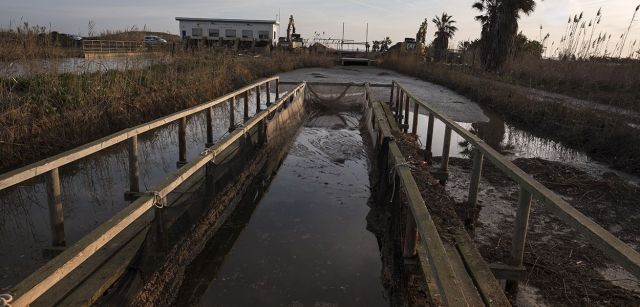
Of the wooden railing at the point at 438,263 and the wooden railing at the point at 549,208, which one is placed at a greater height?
the wooden railing at the point at 549,208

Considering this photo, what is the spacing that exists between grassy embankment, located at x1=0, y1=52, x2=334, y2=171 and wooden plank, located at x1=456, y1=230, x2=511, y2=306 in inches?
234

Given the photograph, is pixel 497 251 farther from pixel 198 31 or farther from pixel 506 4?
pixel 198 31

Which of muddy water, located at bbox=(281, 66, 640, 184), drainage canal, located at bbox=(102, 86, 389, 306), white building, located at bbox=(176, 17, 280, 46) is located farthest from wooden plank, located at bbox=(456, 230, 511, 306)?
white building, located at bbox=(176, 17, 280, 46)

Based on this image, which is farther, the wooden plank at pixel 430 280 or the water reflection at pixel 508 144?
the water reflection at pixel 508 144

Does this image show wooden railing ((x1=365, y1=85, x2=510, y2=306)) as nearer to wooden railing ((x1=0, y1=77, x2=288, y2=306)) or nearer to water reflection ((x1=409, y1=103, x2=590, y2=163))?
wooden railing ((x1=0, y1=77, x2=288, y2=306))

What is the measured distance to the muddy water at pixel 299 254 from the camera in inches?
155

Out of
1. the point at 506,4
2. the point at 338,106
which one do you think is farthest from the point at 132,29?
the point at 506,4

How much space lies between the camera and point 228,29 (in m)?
54.6

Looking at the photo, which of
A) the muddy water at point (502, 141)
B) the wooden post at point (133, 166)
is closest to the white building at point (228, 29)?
the muddy water at point (502, 141)

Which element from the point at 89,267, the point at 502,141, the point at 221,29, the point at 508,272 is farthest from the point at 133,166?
the point at 221,29

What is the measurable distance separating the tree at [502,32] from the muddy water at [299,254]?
22877 mm

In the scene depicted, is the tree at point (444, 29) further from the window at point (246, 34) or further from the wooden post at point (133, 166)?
the wooden post at point (133, 166)

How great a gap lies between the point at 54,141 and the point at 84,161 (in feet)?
1.74

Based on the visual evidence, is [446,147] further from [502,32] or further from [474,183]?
[502,32]
